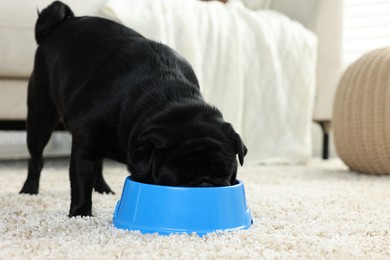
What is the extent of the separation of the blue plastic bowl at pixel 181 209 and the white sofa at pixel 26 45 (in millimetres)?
1264

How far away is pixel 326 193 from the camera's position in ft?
6.24

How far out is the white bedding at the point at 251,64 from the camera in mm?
2602

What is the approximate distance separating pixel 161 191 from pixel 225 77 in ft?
5.24

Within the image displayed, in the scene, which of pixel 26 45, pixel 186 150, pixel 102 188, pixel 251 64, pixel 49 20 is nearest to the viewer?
pixel 186 150

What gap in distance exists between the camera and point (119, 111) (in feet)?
4.47

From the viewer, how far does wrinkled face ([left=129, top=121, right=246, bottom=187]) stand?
1.16 meters

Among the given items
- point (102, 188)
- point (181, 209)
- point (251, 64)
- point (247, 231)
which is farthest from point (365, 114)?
point (181, 209)

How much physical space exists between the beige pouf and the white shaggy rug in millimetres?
309

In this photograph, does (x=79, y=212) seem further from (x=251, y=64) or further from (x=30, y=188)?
(x=251, y=64)

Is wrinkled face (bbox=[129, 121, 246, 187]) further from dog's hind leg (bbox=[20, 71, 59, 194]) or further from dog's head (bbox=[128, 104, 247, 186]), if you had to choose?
dog's hind leg (bbox=[20, 71, 59, 194])

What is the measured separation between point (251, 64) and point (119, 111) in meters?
1.56

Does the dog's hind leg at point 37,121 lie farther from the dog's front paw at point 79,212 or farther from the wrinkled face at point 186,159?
the wrinkled face at point 186,159

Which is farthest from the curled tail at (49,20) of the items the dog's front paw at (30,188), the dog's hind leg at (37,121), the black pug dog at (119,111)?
the dog's front paw at (30,188)

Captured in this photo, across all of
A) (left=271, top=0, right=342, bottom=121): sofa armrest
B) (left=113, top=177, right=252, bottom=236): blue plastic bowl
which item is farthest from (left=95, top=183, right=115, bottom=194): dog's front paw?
(left=271, top=0, right=342, bottom=121): sofa armrest
